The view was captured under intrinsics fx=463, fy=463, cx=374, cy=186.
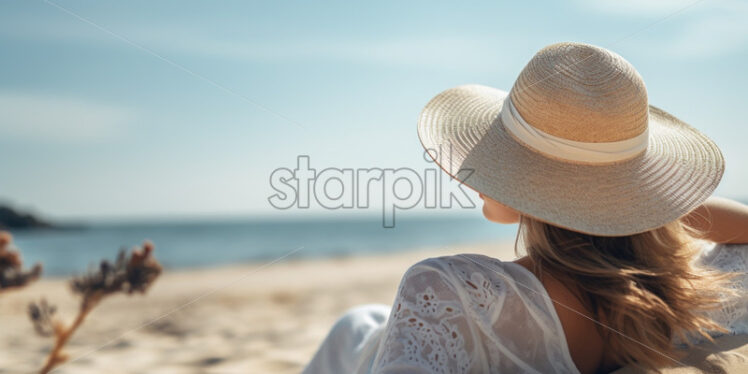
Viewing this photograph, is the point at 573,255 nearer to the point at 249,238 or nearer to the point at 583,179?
the point at 583,179

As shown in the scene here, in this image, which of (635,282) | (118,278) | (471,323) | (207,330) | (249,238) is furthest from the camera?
(249,238)

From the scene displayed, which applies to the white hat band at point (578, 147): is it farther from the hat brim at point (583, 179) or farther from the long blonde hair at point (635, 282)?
the long blonde hair at point (635, 282)

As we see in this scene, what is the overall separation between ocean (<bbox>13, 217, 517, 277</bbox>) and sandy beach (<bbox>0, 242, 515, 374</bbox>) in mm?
5737

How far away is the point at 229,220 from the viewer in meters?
25.5

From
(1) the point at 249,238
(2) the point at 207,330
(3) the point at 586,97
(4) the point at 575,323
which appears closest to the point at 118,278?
(4) the point at 575,323

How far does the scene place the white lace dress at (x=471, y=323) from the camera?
84cm

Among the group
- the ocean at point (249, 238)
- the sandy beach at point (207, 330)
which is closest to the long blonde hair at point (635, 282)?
the sandy beach at point (207, 330)

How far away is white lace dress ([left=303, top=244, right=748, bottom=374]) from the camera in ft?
2.75

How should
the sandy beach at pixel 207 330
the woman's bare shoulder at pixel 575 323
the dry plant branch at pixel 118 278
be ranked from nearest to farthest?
1. the woman's bare shoulder at pixel 575 323
2. the dry plant branch at pixel 118 278
3. the sandy beach at pixel 207 330

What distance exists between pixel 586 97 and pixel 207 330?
10.7 ft

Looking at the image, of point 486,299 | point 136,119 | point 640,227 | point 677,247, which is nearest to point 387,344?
point 486,299

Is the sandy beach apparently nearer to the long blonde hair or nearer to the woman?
the woman

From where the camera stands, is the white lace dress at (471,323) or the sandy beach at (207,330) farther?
the sandy beach at (207,330)

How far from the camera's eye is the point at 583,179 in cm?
104
